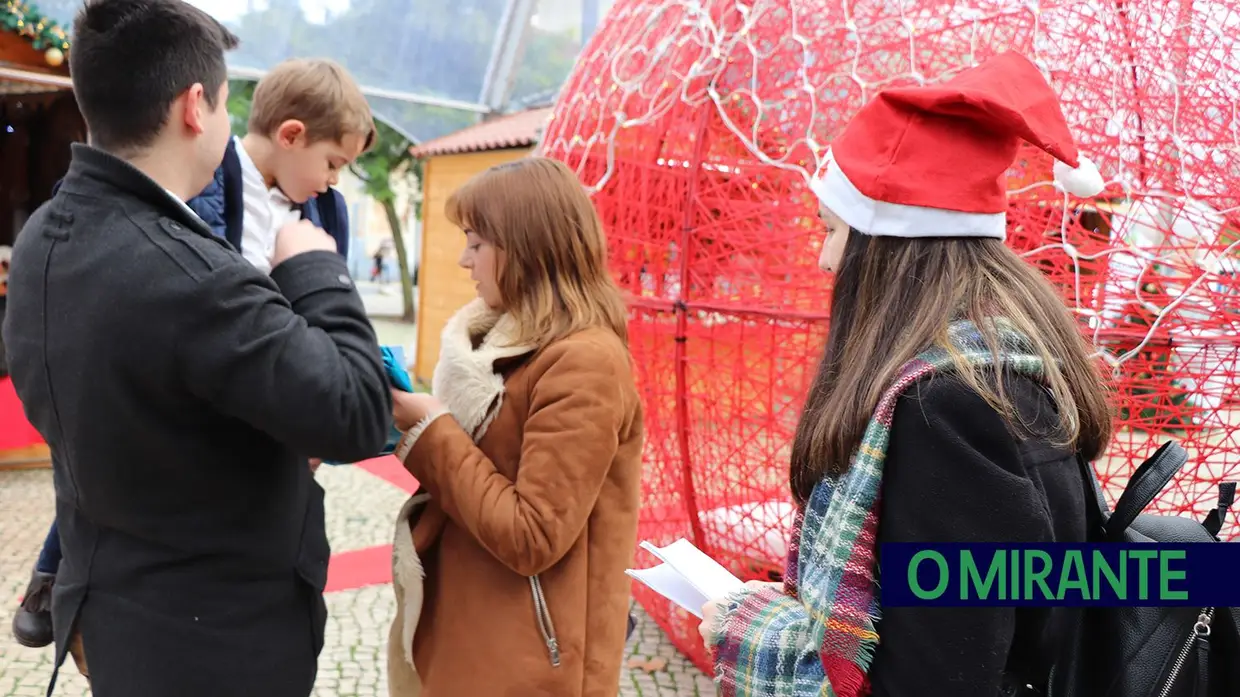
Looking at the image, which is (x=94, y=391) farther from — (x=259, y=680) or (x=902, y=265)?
(x=902, y=265)

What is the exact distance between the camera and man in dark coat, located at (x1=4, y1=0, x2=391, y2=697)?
4.20 ft

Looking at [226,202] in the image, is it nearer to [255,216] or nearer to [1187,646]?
[255,216]

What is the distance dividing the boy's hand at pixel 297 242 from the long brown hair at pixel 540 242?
46cm

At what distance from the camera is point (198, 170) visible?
1.45m

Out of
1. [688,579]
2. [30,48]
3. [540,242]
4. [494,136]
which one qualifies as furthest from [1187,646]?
[494,136]

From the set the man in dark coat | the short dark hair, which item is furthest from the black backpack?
the short dark hair

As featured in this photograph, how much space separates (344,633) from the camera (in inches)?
152

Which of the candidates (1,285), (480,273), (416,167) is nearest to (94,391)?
(480,273)

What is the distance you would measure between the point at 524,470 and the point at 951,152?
946mm

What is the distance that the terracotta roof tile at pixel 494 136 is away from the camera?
26.6 feet

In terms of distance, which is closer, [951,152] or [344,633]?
[951,152]

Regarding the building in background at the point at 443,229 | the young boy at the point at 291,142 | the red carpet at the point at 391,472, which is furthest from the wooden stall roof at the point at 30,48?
the young boy at the point at 291,142

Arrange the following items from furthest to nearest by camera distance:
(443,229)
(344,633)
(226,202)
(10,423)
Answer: (443,229) < (10,423) < (344,633) < (226,202)

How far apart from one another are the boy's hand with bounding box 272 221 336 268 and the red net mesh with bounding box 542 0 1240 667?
1018 millimetres
